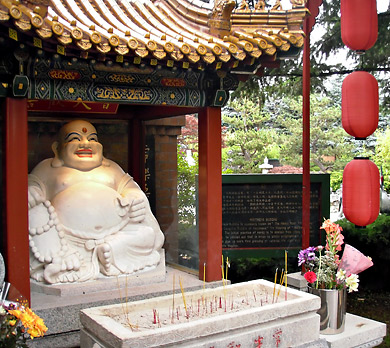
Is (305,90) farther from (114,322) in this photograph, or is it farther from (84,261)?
(114,322)

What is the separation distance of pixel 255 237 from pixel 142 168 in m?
2.16

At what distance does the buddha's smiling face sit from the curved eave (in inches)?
52.2

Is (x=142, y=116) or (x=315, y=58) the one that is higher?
(x=315, y=58)

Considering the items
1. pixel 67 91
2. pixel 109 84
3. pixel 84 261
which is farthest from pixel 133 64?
pixel 84 261

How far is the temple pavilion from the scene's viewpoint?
16.4 feet

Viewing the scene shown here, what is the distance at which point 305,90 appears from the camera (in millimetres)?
6988

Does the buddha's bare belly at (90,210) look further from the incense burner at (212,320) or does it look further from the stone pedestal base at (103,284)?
the incense burner at (212,320)

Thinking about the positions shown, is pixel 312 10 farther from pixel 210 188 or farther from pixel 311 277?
pixel 311 277

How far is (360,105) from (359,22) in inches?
34.4

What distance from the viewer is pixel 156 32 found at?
19.2 feet

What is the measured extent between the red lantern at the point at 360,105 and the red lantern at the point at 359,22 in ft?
1.18

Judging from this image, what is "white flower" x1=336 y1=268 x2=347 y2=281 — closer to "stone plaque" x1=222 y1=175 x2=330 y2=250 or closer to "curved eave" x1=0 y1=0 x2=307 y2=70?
"curved eave" x1=0 y1=0 x2=307 y2=70

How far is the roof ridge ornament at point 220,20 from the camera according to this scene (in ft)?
19.3

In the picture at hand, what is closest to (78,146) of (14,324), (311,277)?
(311,277)
